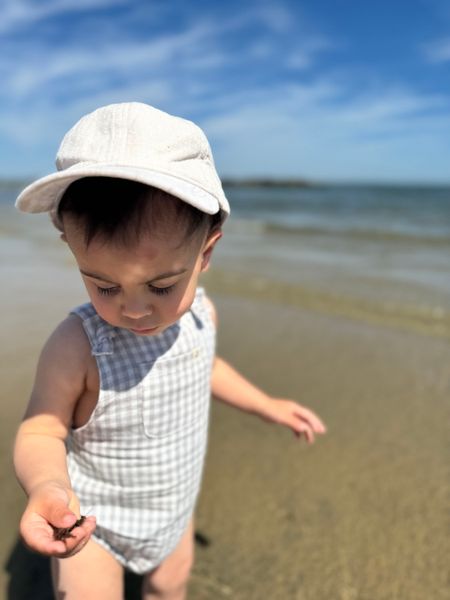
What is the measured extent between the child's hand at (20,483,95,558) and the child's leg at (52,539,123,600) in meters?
0.41

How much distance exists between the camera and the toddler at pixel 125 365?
1219 mm

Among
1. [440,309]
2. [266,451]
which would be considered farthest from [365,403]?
[440,309]

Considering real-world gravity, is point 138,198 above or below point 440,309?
above

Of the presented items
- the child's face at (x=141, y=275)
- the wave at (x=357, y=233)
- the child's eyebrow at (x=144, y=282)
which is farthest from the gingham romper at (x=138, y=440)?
the wave at (x=357, y=233)

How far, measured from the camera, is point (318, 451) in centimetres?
251

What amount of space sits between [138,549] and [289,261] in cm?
574

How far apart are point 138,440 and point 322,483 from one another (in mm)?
1046

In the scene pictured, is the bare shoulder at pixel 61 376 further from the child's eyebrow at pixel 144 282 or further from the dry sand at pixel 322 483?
the dry sand at pixel 322 483

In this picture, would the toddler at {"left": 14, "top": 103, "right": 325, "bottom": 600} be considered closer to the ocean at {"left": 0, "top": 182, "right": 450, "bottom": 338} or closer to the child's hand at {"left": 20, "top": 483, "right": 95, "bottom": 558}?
the child's hand at {"left": 20, "top": 483, "right": 95, "bottom": 558}

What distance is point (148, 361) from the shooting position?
1543 mm

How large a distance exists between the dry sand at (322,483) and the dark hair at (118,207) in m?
1.26

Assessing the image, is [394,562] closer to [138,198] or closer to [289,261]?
[138,198]

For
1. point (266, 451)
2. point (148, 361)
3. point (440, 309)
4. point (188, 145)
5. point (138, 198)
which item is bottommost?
point (266, 451)

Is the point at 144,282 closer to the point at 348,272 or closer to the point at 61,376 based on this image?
the point at 61,376
